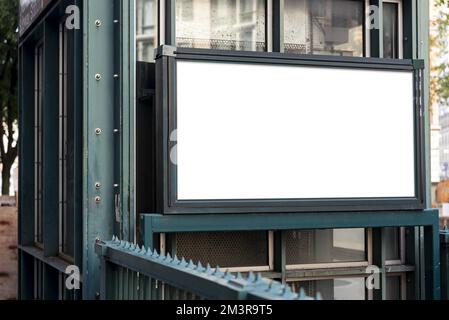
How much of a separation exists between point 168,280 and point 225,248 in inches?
120

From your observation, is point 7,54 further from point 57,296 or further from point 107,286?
point 107,286

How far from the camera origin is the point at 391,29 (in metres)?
8.13

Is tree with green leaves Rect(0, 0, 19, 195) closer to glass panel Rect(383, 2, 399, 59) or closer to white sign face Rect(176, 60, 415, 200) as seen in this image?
glass panel Rect(383, 2, 399, 59)

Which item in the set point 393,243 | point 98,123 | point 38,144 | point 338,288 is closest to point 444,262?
point 393,243

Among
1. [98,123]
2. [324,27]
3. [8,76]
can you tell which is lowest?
[98,123]

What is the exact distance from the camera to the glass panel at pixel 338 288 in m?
7.73

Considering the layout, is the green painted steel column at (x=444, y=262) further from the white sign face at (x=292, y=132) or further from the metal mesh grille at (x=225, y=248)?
the metal mesh grille at (x=225, y=248)

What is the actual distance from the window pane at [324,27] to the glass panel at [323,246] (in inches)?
67.1

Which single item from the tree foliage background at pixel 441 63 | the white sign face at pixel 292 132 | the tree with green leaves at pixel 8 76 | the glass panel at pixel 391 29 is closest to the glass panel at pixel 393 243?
the white sign face at pixel 292 132

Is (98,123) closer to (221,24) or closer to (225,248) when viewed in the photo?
(221,24)

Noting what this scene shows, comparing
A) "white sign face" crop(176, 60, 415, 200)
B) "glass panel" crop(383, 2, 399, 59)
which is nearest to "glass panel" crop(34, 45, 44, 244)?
"white sign face" crop(176, 60, 415, 200)

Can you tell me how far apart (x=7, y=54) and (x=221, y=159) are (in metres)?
17.2

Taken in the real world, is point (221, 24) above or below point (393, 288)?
above

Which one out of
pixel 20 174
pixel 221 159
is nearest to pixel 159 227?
pixel 221 159
